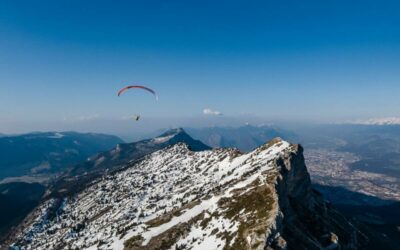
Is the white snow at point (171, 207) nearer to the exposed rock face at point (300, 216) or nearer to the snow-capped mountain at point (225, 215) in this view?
the snow-capped mountain at point (225, 215)

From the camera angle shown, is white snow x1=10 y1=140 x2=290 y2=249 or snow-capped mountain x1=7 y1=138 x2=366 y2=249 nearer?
snow-capped mountain x1=7 y1=138 x2=366 y2=249

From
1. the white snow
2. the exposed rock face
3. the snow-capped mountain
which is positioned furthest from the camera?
the white snow

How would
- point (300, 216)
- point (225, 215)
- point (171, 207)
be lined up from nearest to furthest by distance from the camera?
point (225, 215)
point (300, 216)
point (171, 207)

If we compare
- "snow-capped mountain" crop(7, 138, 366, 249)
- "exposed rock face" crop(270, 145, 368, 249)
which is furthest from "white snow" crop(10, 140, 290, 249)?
"exposed rock face" crop(270, 145, 368, 249)

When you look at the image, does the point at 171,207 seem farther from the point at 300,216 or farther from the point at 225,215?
the point at 300,216

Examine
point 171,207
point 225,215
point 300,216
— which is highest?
point 225,215

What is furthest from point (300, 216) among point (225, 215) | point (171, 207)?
point (171, 207)

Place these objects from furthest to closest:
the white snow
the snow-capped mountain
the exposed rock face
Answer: the white snow
the snow-capped mountain
the exposed rock face

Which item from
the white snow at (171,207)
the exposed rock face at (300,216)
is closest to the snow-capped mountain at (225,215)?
A: the exposed rock face at (300,216)

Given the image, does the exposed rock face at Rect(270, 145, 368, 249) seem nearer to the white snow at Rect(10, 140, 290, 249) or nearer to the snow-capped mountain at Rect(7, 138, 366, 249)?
the snow-capped mountain at Rect(7, 138, 366, 249)

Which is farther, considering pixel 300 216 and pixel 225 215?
pixel 300 216
